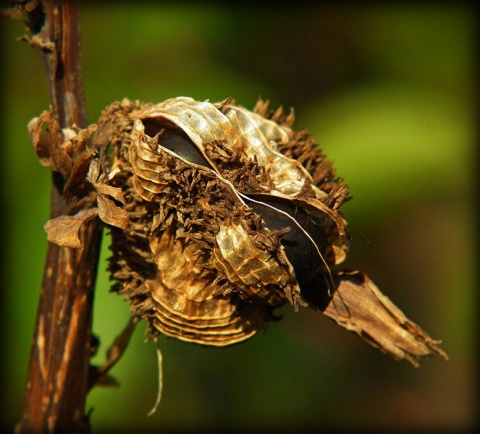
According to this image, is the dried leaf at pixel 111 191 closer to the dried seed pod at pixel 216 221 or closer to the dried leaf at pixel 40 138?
the dried seed pod at pixel 216 221

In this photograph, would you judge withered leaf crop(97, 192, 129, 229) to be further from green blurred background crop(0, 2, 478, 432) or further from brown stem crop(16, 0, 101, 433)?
green blurred background crop(0, 2, 478, 432)

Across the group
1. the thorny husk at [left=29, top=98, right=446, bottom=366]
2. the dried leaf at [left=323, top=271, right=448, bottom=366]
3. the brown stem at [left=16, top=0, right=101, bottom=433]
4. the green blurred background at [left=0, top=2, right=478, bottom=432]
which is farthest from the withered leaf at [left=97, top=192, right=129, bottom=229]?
the green blurred background at [left=0, top=2, right=478, bottom=432]

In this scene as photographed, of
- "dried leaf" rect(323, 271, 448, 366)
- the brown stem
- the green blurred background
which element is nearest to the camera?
"dried leaf" rect(323, 271, 448, 366)

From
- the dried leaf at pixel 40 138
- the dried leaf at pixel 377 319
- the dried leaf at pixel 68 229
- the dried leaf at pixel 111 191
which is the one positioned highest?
the dried leaf at pixel 40 138

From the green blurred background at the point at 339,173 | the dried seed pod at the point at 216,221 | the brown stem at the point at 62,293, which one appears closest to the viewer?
the dried seed pod at the point at 216,221

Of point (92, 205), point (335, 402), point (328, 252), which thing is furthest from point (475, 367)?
point (92, 205)

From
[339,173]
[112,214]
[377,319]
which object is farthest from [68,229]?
[339,173]

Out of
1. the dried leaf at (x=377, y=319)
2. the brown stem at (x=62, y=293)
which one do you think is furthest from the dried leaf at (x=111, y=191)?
the dried leaf at (x=377, y=319)
